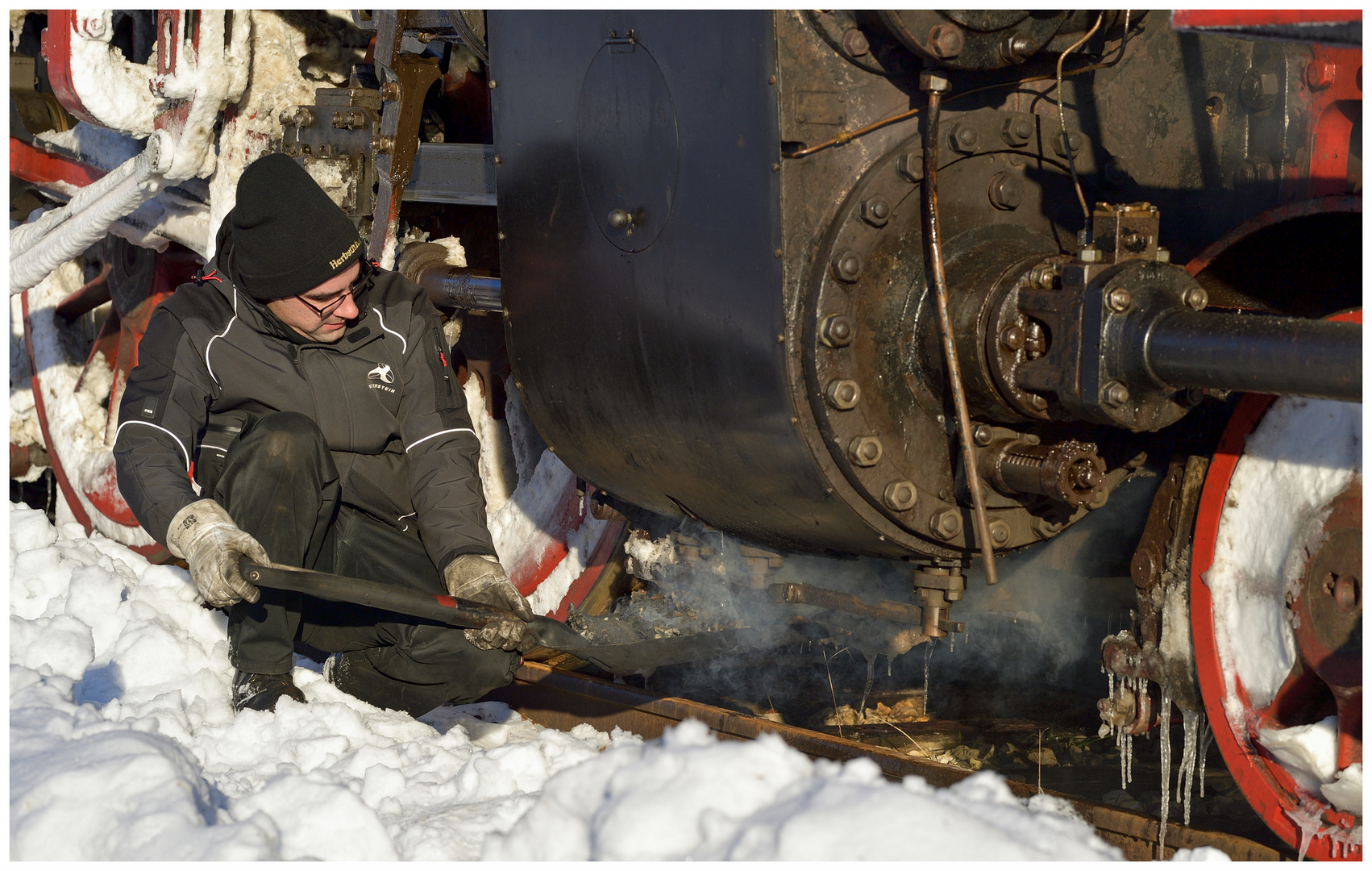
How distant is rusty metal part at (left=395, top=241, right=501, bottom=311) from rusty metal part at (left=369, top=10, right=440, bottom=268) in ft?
0.38

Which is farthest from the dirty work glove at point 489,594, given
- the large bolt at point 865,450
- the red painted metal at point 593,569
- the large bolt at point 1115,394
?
the large bolt at point 1115,394

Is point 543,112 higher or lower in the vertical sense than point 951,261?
higher

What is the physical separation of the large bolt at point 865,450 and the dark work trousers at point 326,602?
1.08 metres

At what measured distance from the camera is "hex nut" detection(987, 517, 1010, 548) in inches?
86.0

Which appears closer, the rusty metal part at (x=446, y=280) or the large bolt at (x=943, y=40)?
the large bolt at (x=943, y=40)

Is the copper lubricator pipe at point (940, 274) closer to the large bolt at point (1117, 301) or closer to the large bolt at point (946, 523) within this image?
the large bolt at point (946, 523)

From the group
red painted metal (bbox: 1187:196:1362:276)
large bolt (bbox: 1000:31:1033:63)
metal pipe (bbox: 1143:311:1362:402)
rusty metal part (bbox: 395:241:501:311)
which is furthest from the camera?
rusty metal part (bbox: 395:241:501:311)

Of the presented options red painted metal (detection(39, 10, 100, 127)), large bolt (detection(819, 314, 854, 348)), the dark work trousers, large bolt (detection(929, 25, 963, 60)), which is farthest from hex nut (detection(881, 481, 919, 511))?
red painted metal (detection(39, 10, 100, 127))

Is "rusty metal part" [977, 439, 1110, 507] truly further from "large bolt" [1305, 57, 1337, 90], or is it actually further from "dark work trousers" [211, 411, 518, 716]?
"dark work trousers" [211, 411, 518, 716]

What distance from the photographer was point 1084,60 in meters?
2.19

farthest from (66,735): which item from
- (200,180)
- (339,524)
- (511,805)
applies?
(200,180)

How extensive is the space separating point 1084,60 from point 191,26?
2.66m

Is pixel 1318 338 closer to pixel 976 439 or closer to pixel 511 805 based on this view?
pixel 976 439

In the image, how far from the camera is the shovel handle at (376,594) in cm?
233
